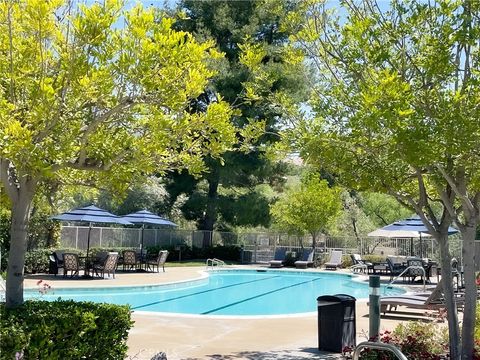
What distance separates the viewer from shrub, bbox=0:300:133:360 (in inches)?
227

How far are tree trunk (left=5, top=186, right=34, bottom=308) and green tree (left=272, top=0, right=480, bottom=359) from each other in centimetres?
364

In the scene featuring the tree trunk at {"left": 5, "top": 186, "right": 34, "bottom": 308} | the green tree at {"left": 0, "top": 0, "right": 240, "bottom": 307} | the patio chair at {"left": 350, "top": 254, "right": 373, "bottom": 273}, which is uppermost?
the green tree at {"left": 0, "top": 0, "right": 240, "bottom": 307}

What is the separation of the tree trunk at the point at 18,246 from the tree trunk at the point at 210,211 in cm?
3128

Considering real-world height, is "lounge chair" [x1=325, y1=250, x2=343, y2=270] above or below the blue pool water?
above

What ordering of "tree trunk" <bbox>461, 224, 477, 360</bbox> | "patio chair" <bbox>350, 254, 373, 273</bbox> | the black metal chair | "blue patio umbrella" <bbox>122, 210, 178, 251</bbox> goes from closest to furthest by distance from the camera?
"tree trunk" <bbox>461, 224, 477, 360</bbox> → the black metal chair → "blue patio umbrella" <bbox>122, 210, 178, 251</bbox> → "patio chair" <bbox>350, 254, 373, 273</bbox>

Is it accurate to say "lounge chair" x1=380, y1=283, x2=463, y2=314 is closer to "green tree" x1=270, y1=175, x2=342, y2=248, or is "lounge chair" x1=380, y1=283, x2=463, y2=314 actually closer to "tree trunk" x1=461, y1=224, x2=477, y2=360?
"tree trunk" x1=461, y1=224, x2=477, y2=360

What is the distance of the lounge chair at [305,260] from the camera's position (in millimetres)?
31359

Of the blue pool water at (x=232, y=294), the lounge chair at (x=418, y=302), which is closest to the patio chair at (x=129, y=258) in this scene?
the blue pool water at (x=232, y=294)

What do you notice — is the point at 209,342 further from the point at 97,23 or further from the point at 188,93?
the point at 97,23

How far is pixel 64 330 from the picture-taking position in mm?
6125

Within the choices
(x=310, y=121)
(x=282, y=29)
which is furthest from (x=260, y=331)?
(x=282, y=29)

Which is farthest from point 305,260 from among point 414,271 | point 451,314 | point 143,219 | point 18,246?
point 18,246

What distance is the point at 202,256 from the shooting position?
3634 cm

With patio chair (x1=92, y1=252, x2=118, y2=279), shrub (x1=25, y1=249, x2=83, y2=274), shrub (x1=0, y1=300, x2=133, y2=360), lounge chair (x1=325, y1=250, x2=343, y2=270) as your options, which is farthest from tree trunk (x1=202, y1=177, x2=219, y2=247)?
shrub (x1=0, y1=300, x2=133, y2=360)
